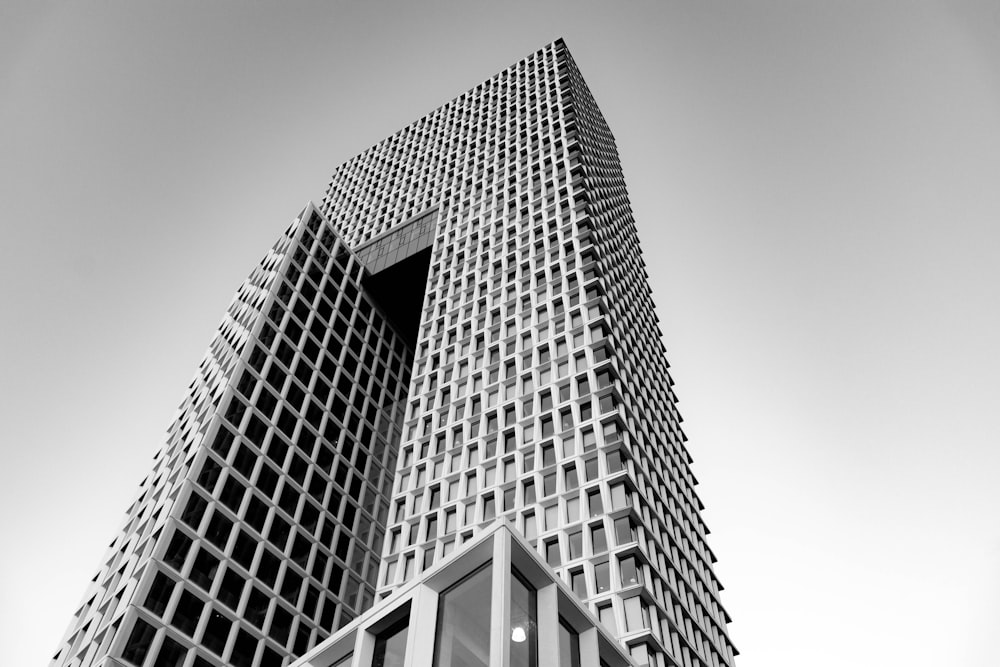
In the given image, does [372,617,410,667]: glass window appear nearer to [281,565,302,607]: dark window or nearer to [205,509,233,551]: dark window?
[205,509,233,551]: dark window

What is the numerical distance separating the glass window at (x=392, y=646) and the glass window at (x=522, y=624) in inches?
97.0

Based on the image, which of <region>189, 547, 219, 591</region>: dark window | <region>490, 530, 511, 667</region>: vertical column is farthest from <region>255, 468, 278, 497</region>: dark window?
<region>490, 530, 511, 667</region>: vertical column

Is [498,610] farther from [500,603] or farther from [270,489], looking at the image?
[270,489]

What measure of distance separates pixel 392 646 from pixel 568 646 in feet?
11.9

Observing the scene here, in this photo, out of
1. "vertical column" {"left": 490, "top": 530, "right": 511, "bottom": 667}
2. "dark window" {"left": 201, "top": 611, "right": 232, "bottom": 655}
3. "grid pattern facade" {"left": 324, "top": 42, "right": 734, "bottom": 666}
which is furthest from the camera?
"grid pattern facade" {"left": 324, "top": 42, "right": 734, "bottom": 666}

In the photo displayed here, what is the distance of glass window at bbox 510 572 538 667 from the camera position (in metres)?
14.5

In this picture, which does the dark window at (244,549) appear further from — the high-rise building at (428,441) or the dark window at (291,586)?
the dark window at (291,586)

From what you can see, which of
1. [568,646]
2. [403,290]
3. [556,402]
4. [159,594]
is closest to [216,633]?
[159,594]

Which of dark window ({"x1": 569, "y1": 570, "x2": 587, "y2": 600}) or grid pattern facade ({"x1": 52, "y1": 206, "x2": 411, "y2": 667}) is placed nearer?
dark window ({"x1": 569, "y1": 570, "x2": 587, "y2": 600})

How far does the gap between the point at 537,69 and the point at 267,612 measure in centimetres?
7268

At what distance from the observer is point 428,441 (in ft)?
185

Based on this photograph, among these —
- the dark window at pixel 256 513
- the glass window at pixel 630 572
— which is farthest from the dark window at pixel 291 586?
the glass window at pixel 630 572

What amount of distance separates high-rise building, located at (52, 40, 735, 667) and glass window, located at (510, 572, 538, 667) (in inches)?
749

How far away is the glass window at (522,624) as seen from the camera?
14469mm
